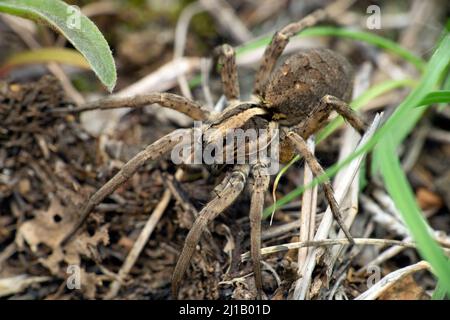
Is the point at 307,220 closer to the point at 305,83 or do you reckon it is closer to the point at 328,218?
the point at 328,218

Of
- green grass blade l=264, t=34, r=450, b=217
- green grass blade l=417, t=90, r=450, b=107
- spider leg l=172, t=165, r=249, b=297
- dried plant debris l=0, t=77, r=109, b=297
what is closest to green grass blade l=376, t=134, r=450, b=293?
green grass blade l=264, t=34, r=450, b=217

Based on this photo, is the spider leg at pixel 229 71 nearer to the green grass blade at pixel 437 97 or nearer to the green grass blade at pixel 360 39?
the green grass blade at pixel 360 39

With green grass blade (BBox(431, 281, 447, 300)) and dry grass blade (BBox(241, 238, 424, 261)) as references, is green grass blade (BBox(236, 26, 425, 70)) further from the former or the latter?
green grass blade (BBox(431, 281, 447, 300))

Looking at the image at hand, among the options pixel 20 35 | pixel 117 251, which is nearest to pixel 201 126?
pixel 117 251

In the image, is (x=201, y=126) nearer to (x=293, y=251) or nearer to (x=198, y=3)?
(x=293, y=251)

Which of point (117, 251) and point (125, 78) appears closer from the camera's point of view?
point (117, 251)

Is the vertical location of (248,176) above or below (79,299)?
above

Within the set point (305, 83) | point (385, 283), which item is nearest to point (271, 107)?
point (305, 83)
